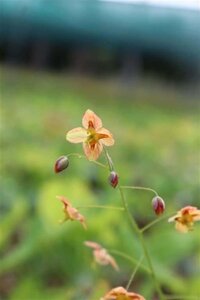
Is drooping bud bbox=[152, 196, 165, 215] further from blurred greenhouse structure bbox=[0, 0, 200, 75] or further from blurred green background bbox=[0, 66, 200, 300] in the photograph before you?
blurred greenhouse structure bbox=[0, 0, 200, 75]

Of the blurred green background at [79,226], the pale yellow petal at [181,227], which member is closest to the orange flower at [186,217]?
the pale yellow petal at [181,227]

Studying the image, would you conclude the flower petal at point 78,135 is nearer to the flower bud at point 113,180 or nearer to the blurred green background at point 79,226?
the flower bud at point 113,180

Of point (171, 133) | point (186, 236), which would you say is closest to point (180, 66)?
point (171, 133)

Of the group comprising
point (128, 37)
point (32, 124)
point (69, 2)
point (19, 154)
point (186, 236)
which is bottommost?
point (128, 37)

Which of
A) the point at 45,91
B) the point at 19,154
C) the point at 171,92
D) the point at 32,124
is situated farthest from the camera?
the point at 171,92

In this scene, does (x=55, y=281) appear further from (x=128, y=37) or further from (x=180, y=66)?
(x=180, y=66)

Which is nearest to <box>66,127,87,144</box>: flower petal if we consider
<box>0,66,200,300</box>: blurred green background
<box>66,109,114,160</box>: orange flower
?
<box>66,109,114,160</box>: orange flower

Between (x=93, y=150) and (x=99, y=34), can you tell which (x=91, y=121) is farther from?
(x=99, y=34)
